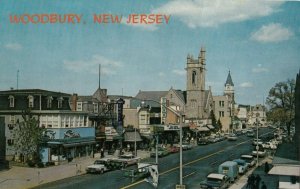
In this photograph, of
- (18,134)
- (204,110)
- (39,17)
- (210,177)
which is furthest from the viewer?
(204,110)

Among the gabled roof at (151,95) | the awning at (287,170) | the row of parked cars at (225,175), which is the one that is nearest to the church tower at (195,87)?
the gabled roof at (151,95)

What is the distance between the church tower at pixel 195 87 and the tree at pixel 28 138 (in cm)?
5824

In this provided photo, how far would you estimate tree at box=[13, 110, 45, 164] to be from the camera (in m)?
41.2

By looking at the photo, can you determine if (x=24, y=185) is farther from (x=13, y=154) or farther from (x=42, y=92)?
(x=42, y=92)

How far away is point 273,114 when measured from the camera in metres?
73.2

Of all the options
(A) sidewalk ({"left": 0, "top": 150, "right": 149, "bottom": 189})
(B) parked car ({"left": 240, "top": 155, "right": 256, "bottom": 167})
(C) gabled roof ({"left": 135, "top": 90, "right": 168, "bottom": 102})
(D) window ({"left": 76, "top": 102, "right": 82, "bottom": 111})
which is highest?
(C) gabled roof ({"left": 135, "top": 90, "right": 168, "bottom": 102})

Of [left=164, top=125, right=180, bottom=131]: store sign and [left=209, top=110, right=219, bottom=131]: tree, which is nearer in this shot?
[left=164, top=125, right=180, bottom=131]: store sign

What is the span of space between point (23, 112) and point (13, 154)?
16.0 feet

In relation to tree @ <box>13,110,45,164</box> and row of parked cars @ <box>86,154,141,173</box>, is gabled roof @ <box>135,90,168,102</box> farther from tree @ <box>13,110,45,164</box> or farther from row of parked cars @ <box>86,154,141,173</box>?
tree @ <box>13,110,45,164</box>

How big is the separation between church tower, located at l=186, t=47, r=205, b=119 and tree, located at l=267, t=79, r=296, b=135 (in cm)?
2296

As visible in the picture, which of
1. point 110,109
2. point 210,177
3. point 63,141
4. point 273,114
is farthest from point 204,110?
point 210,177

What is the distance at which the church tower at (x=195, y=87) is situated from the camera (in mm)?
97250

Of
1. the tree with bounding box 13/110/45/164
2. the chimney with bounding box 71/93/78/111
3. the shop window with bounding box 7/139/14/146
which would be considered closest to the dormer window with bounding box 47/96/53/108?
the chimney with bounding box 71/93/78/111

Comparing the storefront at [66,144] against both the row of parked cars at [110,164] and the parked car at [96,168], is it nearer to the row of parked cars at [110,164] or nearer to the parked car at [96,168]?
the row of parked cars at [110,164]
